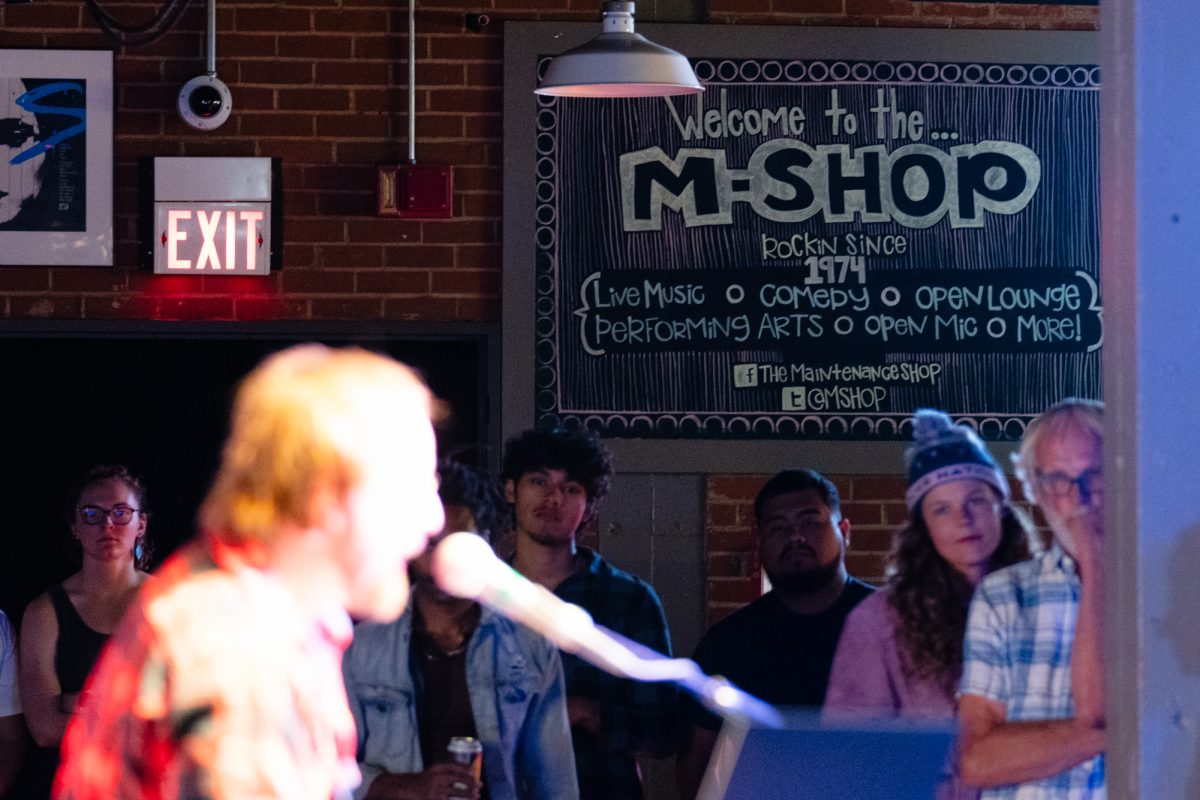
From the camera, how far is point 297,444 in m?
2.11

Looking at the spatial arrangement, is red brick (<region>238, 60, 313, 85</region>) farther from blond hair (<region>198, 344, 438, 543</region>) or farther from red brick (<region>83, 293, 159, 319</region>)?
blond hair (<region>198, 344, 438, 543</region>)

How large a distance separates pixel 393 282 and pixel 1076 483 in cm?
282

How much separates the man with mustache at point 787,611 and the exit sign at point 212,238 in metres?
1.95

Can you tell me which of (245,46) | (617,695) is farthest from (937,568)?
(245,46)

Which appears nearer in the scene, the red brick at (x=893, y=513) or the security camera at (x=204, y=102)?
the security camera at (x=204, y=102)

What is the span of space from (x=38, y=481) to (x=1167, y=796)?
13.2 feet

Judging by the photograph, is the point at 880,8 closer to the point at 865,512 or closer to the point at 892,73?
the point at 892,73

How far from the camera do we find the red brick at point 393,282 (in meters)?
5.08

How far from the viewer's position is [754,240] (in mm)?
5148

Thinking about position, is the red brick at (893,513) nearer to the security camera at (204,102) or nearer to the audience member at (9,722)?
the security camera at (204,102)

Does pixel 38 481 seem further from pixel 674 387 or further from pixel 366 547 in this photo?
pixel 366 547

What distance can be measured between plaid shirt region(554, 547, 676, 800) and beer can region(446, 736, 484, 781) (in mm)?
503

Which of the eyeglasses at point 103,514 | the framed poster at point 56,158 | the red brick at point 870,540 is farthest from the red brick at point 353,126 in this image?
the red brick at point 870,540

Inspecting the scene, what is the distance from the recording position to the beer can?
3203mm
